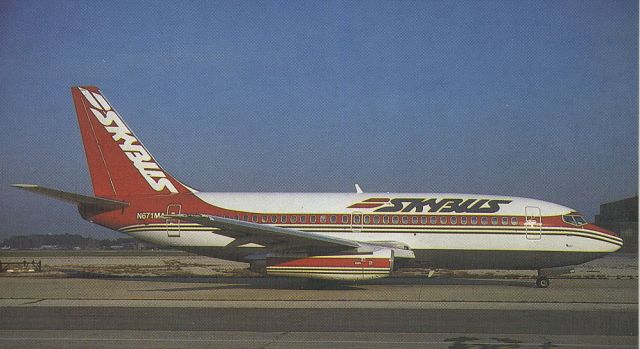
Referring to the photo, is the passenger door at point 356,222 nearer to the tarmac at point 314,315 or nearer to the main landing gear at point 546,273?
the tarmac at point 314,315

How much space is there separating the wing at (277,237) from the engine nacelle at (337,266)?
1.03 feet

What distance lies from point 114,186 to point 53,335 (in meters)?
12.2

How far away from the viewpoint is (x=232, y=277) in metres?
24.2

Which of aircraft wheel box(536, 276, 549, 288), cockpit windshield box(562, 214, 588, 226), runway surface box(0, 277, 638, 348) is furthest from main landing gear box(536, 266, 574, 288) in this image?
cockpit windshield box(562, 214, 588, 226)

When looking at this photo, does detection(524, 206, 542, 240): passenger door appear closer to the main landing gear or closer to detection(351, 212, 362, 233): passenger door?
the main landing gear

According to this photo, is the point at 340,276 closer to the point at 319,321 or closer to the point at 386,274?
the point at 386,274

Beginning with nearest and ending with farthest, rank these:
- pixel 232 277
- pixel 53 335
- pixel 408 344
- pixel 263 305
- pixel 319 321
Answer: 1. pixel 408 344
2. pixel 53 335
3. pixel 319 321
4. pixel 263 305
5. pixel 232 277

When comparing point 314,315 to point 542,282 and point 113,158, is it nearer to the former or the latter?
point 542,282

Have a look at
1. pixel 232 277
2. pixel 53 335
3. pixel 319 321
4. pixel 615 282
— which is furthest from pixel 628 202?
pixel 53 335

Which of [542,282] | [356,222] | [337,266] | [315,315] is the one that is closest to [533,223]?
[542,282]

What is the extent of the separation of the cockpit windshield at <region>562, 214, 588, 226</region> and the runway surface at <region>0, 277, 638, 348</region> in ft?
6.39

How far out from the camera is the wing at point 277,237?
1756 cm

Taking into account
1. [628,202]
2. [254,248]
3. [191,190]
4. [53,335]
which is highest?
[628,202]

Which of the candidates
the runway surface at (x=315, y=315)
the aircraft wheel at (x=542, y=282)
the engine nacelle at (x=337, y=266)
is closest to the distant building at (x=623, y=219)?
the aircraft wheel at (x=542, y=282)
